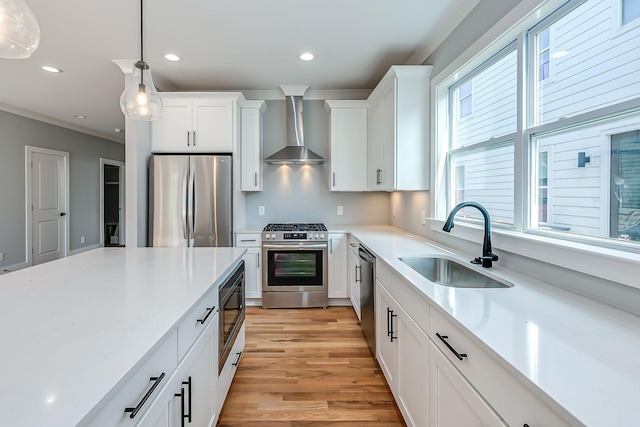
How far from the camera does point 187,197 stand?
3307 mm

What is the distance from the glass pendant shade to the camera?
194 cm

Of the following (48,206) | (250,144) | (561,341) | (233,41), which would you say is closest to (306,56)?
(233,41)

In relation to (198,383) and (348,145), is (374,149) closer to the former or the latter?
(348,145)

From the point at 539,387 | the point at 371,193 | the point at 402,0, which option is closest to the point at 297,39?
the point at 402,0

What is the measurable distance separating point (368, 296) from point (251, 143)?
2.32m

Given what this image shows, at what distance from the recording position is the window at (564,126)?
48.1 inches

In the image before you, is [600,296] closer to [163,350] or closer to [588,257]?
[588,257]

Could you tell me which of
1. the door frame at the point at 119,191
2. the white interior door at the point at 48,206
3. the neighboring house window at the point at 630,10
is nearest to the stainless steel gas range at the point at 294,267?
the neighboring house window at the point at 630,10

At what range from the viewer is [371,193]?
4.17 meters

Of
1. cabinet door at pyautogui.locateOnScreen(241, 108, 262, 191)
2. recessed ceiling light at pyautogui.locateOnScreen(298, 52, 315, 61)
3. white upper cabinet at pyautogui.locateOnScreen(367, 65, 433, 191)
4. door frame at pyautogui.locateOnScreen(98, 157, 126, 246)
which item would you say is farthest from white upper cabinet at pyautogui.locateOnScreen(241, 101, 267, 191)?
door frame at pyautogui.locateOnScreen(98, 157, 126, 246)

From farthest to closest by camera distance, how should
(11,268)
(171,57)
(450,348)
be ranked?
(11,268) < (171,57) < (450,348)

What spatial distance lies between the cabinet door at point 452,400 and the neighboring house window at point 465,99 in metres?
1.89

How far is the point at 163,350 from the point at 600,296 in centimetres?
161

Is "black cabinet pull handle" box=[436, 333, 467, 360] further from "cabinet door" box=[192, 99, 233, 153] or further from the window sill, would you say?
"cabinet door" box=[192, 99, 233, 153]
